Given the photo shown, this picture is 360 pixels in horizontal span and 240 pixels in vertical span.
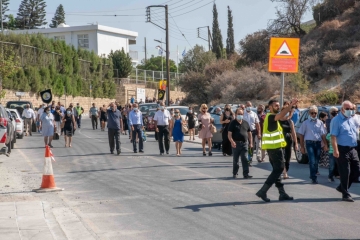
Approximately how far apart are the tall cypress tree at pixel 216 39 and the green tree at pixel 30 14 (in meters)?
40.8

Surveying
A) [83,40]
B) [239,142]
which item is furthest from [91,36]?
[239,142]

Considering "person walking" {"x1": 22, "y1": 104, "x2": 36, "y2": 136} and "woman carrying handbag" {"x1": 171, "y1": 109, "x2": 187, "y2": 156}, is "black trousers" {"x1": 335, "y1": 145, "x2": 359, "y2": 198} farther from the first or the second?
"person walking" {"x1": 22, "y1": 104, "x2": 36, "y2": 136}

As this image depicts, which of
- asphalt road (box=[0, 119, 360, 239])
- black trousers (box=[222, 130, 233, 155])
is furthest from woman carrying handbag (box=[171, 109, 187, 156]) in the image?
asphalt road (box=[0, 119, 360, 239])

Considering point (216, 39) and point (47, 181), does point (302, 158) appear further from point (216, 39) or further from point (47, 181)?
point (216, 39)

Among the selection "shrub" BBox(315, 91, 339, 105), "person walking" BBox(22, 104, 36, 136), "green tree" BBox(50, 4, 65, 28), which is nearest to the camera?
"person walking" BBox(22, 104, 36, 136)

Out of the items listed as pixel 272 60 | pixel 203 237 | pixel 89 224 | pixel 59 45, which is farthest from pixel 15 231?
pixel 59 45

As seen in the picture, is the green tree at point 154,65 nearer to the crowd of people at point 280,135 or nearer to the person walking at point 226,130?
the crowd of people at point 280,135

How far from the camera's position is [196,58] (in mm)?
66500

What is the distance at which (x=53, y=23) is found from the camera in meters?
120

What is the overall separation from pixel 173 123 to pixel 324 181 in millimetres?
9168

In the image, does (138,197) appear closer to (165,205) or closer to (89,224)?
(165,205)

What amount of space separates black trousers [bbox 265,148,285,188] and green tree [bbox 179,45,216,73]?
170ft

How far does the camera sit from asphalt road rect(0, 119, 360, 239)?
9.05 metres

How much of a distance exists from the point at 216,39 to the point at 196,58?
29.8ft
